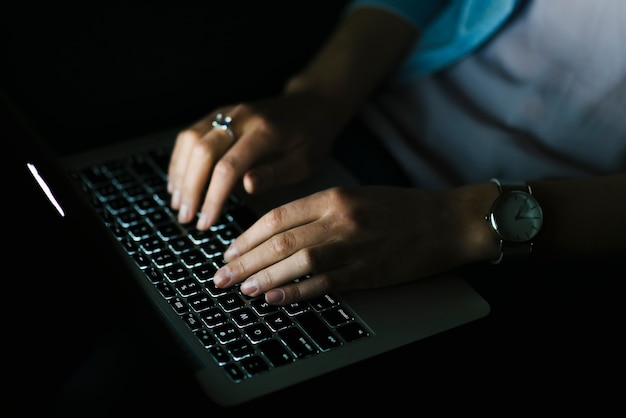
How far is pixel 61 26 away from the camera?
1.12 meters

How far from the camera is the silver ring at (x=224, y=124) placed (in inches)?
37.4

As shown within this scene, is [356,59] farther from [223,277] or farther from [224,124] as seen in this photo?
[223,277]

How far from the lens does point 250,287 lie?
0.78m

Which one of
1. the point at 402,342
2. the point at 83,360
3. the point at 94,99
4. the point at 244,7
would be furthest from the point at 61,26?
the point at 402,342

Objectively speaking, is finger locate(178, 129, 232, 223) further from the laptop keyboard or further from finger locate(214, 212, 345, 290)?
finger locate(214, 212, 345, 290)

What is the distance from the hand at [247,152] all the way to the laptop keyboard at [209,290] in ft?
0.09

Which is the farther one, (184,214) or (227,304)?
(184,214)

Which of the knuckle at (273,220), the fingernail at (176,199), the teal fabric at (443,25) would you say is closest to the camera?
the knuckle at (273,220)

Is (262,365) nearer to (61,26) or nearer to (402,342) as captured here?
(402,342)

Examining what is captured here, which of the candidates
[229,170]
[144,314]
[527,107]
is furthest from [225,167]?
[527,107]

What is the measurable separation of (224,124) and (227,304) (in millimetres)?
255

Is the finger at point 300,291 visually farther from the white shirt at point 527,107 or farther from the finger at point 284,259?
the white shirt at point 527,107

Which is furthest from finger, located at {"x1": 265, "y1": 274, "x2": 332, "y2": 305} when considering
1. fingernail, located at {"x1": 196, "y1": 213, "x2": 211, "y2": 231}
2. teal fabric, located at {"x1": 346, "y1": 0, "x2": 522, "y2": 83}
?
teal fabric, located at {"x1": 346, "y1": 0, "x2": 522, "y2": 83}

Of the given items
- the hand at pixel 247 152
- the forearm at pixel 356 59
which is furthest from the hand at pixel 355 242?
the forearm at pixel 356 59
